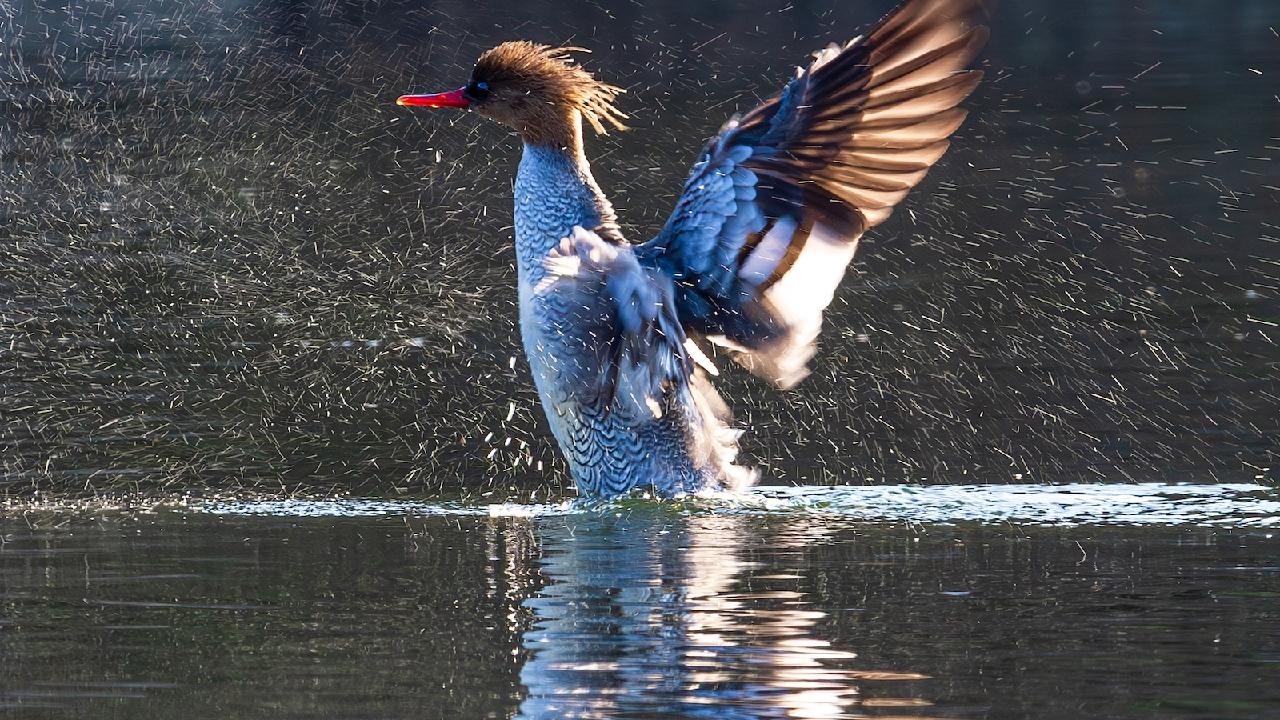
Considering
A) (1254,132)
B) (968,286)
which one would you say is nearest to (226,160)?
(968,286)

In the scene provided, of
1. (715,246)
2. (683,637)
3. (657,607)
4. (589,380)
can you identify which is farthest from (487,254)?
(683,637)

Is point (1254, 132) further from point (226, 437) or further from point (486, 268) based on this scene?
point (226, 437)

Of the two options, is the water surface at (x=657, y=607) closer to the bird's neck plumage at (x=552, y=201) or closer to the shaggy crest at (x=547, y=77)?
the bird's neck plumage at (x=552, y=201)

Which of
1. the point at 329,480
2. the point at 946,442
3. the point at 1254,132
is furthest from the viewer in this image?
the point at 1254,132

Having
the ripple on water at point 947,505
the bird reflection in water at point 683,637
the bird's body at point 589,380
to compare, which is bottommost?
the bird reflection in water at point 683,637

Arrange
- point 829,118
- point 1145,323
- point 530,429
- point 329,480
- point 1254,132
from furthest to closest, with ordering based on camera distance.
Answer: point 1254,132 → point 1145,323 → point 530,429 → point 329,480 → point 829,118

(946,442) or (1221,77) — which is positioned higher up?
(1221,77)

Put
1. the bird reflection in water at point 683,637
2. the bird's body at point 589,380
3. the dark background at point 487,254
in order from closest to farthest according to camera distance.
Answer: the bird reflection in water at point 683,637, the bird's body at point 589,380, the dark background at point 487,254

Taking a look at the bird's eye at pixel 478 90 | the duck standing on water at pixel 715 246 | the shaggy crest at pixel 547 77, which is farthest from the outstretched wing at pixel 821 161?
→ the bird's eye at pixel 478 90

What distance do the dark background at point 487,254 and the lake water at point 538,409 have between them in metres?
0.04

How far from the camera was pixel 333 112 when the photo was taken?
1535cm

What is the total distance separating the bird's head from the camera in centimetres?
714

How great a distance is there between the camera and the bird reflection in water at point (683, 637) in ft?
11.4

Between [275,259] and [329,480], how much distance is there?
12.8ft
